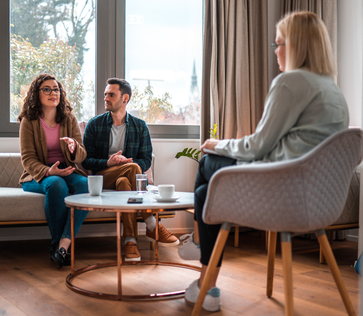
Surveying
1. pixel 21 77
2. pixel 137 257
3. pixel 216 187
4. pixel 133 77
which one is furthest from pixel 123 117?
pixel 216 187

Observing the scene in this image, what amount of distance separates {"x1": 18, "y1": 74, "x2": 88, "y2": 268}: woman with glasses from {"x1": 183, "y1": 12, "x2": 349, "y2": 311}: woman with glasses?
1.29m

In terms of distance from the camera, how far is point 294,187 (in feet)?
4.14

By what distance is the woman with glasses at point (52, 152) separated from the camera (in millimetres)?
2418

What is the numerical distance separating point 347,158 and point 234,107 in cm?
218

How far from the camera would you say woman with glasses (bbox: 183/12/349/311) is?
1.36 metres

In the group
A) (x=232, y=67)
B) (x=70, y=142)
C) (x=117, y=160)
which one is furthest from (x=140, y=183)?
(x=232, y=67)

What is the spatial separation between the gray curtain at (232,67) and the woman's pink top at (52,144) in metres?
1.21

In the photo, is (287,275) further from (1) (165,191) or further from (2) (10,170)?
(2) (10,170)

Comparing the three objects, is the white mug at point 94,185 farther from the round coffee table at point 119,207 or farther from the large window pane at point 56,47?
the large window pane at point 56,47

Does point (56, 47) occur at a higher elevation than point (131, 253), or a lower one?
higher

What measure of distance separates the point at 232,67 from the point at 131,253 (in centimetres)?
182

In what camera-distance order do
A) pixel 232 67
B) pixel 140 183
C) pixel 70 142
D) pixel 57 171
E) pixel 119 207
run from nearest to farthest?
1. pixel 119 207
2. pixel 140 183
3. pixel 57 171
4. pixel 70 142
5. pixel 232 67

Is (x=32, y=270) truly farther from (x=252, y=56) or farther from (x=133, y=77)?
(x=252, y=56)

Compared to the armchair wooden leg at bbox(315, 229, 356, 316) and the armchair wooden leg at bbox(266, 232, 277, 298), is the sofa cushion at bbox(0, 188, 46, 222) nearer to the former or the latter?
the armchair wooden leg at bbox(266, 232, 277, 298)
